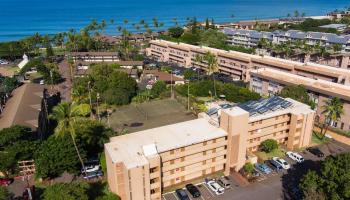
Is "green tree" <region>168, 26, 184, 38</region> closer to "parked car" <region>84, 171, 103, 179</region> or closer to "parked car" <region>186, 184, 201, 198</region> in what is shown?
"parked car" <region>84, 171, 103, 179</region>

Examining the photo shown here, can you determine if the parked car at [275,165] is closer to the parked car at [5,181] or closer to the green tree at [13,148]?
the green tree at [13,148]

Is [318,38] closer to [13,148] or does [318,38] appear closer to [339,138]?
[339,138]

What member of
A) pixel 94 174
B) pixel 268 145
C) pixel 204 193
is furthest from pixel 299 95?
pixel 94 174

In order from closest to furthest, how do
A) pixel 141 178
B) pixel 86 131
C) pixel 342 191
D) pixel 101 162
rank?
1. pixel 342 191
2. pixel 141 178
3. pixel 101 162
4. pixel 86 131

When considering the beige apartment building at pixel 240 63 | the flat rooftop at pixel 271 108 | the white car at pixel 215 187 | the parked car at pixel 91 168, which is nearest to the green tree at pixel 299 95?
the flat rooftop at pixel 271 108

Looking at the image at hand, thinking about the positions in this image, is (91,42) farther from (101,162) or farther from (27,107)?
(101,162)

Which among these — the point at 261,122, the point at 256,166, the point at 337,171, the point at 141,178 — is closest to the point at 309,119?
the point at 261,122
